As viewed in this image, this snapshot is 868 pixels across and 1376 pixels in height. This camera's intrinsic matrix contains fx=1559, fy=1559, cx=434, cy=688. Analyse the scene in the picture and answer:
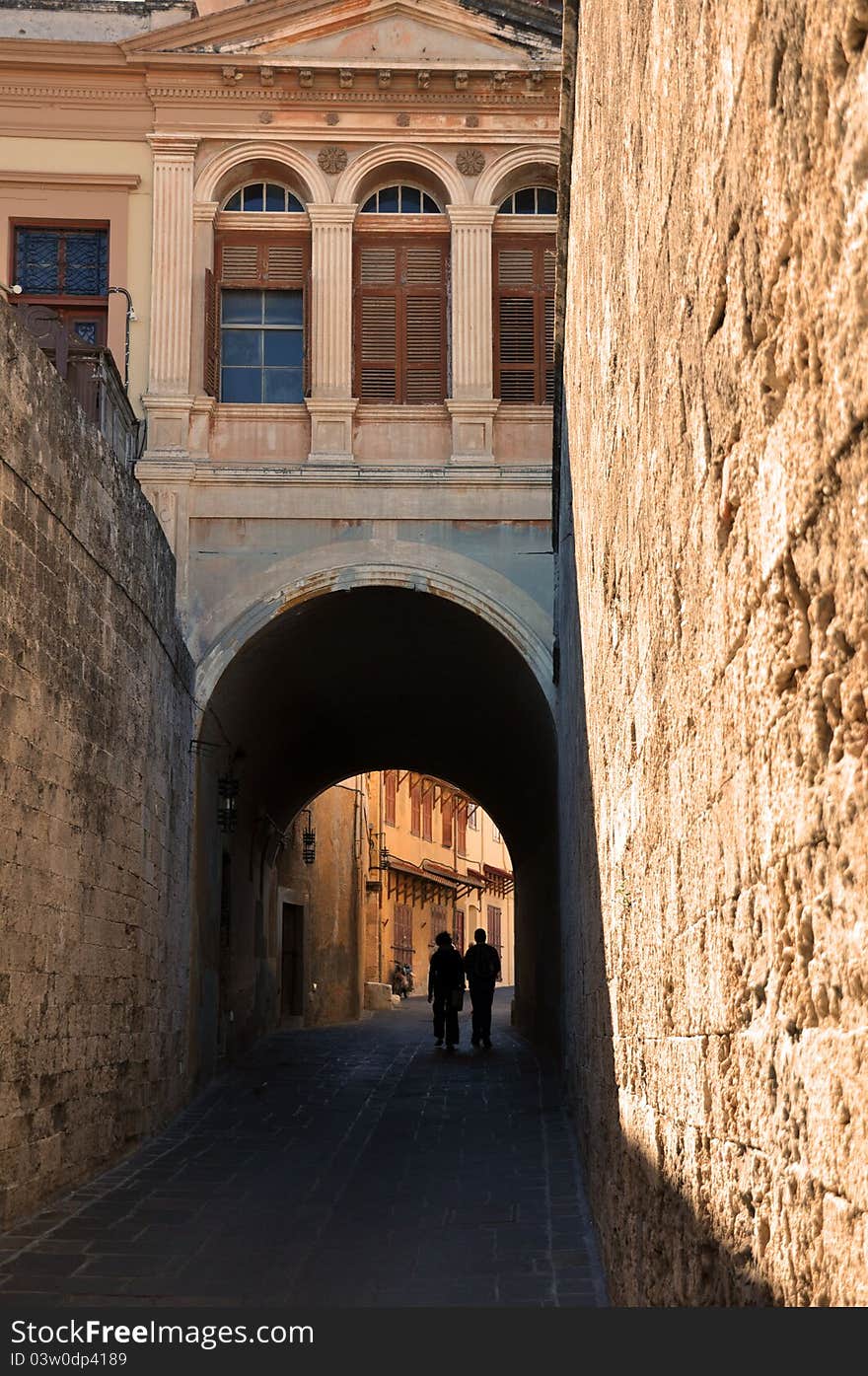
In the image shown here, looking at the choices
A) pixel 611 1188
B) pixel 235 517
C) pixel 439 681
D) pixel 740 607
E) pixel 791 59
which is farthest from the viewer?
pixel 439 681

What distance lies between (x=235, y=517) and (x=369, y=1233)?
28.1 feet

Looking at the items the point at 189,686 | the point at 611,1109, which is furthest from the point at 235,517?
the point at 611,1109

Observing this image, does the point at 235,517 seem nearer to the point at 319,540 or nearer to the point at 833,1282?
the point at 319,540

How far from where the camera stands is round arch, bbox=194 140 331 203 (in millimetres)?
15422

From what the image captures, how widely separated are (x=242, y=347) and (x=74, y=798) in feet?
25.1

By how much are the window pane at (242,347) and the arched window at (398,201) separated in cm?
173

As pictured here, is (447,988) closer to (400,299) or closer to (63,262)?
(400,299)

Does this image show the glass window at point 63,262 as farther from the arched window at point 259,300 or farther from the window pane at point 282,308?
the window pane at point 282,308

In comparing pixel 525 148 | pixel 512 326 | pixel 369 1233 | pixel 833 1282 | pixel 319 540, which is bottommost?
pixel 369 1233

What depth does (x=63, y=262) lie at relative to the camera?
15609mm

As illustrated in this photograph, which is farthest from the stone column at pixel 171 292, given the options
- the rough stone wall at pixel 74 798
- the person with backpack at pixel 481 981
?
the person with backpack at pixel 481 981

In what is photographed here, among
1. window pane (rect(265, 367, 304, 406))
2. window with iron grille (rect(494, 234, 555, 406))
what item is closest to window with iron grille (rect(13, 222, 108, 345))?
window pane (rect(265, 367, 304, 406))

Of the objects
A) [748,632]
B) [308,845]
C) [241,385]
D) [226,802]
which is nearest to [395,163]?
[241,385]

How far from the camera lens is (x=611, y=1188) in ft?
18.6
